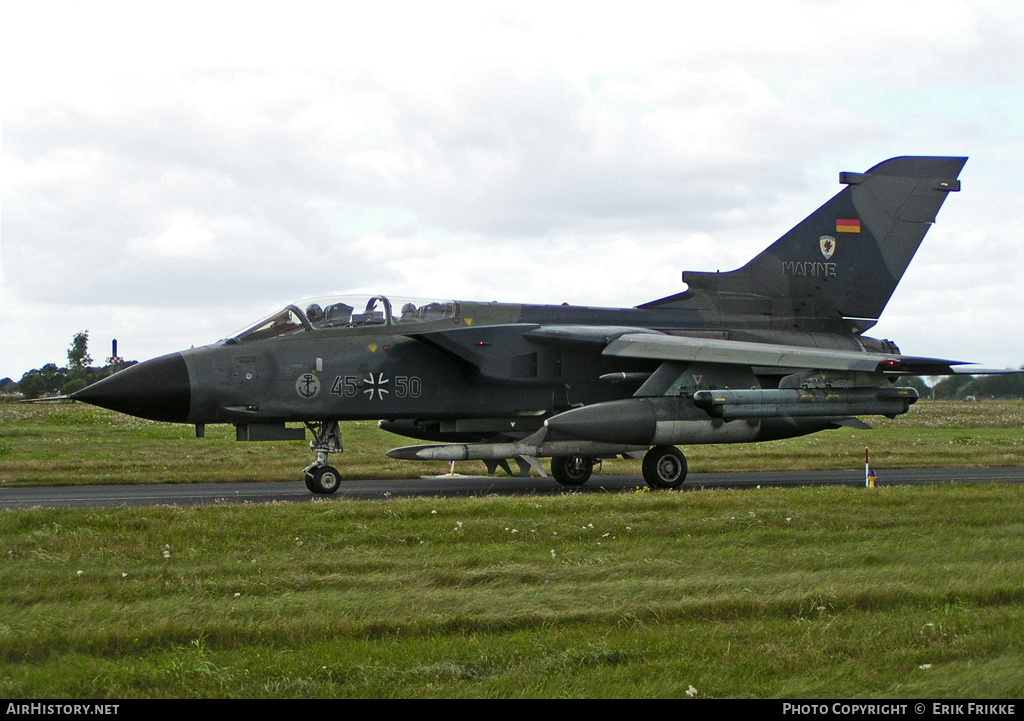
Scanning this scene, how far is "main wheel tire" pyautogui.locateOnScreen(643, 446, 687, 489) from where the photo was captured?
629 inches

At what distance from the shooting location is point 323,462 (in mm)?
14922

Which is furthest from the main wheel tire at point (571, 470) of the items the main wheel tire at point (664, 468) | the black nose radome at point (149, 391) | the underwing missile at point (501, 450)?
the black nose radome at point (149, 391)

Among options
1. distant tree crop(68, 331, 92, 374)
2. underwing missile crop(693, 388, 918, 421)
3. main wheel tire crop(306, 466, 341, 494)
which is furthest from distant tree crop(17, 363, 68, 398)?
underwing missile crop(693, 388, 918, 421)

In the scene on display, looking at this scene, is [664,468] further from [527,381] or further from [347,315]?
[347,315]

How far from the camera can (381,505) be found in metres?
11.3

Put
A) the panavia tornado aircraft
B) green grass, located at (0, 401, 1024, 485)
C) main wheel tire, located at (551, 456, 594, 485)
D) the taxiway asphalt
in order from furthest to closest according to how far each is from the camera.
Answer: green grass, located at (0, 401, 1024, 485) → main wheel tire, located at (551, 456, 594, 485) → the panavia tornado aircraft → the taxiway asphalt

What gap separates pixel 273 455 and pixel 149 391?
1044 centimetres

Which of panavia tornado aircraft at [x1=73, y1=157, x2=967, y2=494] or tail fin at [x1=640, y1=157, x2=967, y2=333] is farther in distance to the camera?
tail fin at [x1=640, y1=157, x2=967, y2=333]

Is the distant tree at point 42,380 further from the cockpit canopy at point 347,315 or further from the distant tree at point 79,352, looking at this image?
the cockpit canopy at point 347,315

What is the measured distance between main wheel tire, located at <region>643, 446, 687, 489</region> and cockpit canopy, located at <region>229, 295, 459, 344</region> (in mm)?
4011

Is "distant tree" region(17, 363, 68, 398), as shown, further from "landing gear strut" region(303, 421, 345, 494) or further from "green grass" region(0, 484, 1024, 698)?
"green grass" region(0, 484, 1024, 698)

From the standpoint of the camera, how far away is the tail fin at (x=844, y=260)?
1867cm

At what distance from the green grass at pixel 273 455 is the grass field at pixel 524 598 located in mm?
7729

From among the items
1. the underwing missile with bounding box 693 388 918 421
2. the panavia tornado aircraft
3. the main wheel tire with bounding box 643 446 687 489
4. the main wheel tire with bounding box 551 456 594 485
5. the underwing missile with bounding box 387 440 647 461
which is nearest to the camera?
the panavia tornado aircraft
